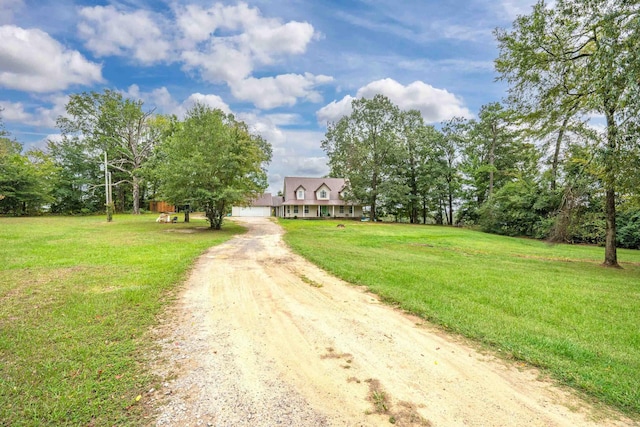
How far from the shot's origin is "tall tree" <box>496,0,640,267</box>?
21.8ft

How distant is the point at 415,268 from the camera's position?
28.0 feet

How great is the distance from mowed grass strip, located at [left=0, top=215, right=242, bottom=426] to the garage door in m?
36.6

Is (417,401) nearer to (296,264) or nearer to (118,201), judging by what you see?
(296,264)

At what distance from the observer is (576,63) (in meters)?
10.8

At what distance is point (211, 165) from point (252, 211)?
28773 millimetres

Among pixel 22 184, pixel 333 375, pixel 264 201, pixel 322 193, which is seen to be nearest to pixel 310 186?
pixel 322 193

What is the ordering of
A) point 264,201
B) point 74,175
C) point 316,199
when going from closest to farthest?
point 74,175 → point 316,199 → point 264,201

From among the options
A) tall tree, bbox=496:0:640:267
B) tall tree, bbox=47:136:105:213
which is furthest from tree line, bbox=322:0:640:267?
tall tree, bbox=47:136:105:213

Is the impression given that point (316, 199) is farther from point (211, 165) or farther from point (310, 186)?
point (211, 165)

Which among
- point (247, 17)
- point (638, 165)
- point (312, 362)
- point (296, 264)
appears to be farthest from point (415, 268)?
point (247, 17)

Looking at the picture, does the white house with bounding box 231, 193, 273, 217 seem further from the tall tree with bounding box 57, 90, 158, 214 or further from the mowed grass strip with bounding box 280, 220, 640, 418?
the mowed grass strip with bounding box 280, 220, 640, 418

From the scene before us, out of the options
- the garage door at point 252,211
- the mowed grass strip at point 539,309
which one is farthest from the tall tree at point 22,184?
the mowed grass strip at point 539,309

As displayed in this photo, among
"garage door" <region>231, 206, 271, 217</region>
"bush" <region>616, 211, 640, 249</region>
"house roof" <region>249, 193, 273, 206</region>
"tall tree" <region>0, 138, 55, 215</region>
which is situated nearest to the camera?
"bush" <region>616, 211, 640, 249</region>

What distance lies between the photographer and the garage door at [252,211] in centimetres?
4504
